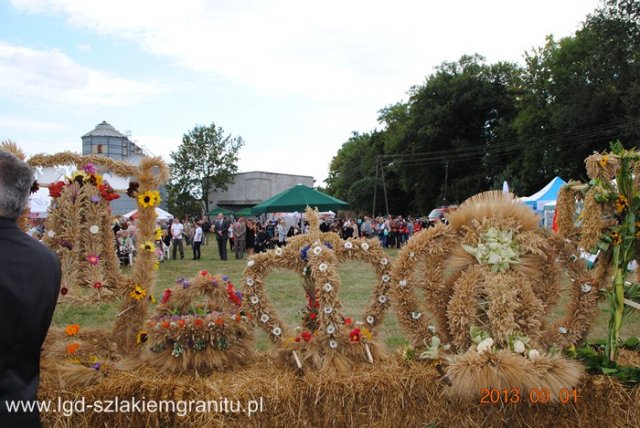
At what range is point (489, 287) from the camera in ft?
13.1

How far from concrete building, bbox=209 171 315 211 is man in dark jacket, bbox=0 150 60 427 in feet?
219

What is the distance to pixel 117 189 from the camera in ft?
14.9

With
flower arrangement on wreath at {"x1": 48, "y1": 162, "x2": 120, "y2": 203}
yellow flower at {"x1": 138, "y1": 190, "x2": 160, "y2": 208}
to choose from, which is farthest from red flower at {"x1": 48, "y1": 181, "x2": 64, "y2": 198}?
yellow flower at {"x1": 138, "y1": 190, "x2": 160, "y2": 208}

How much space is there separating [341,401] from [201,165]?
6429 cm

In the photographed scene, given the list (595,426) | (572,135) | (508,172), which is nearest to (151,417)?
(595,426)

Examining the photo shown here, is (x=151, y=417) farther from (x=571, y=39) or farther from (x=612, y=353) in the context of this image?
(x=571, y=39)

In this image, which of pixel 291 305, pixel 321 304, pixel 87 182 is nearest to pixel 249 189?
pixel 291 305

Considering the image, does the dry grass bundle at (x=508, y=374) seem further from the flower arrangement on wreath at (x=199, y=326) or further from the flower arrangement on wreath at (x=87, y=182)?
the flower arrangement on wreath at (x=87, y=182)

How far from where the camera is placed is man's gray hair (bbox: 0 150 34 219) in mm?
2076

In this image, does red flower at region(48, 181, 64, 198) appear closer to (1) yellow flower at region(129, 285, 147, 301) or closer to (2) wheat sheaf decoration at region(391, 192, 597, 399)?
(1) yellow flower at region(129, 285, 147, 301)

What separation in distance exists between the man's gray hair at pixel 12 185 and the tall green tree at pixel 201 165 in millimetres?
63632

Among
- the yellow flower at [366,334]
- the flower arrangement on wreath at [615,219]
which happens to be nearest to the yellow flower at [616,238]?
the flower arrangement on wreath at [615,219]

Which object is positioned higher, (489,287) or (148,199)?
(148,199)

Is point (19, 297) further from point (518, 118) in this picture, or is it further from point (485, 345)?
point (518, 118)
